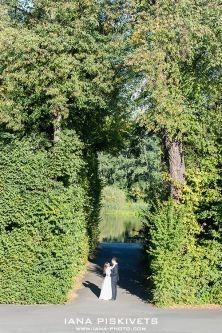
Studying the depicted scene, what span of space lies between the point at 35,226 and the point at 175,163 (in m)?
5.91

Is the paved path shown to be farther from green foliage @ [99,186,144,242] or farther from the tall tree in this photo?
green foliage @ [99,186,144,242]

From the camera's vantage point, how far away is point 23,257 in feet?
55.2

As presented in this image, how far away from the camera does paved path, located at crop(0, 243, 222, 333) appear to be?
14.0 m

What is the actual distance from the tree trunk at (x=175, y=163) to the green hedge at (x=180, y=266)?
1.42 metres

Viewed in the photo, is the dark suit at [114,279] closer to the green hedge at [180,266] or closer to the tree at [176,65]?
the green hedge at [180,266]

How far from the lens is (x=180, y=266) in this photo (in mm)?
16781

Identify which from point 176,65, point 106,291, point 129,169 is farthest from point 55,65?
point 129,169

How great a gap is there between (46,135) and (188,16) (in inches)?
304

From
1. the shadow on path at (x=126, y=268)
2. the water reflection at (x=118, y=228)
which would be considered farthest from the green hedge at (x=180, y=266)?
the water reflection at (x=118, y=228)

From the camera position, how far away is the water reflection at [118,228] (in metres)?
44.0

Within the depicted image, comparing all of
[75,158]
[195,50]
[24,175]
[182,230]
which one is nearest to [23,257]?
[24,175]

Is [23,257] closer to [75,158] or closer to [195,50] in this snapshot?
[75,158]

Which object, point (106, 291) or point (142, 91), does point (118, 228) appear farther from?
point (142, 91)

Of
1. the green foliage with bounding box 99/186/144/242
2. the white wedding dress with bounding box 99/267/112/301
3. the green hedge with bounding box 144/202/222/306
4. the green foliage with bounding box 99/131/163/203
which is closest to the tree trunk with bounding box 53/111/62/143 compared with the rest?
the green hedge with bounding box 144/202/222/306
